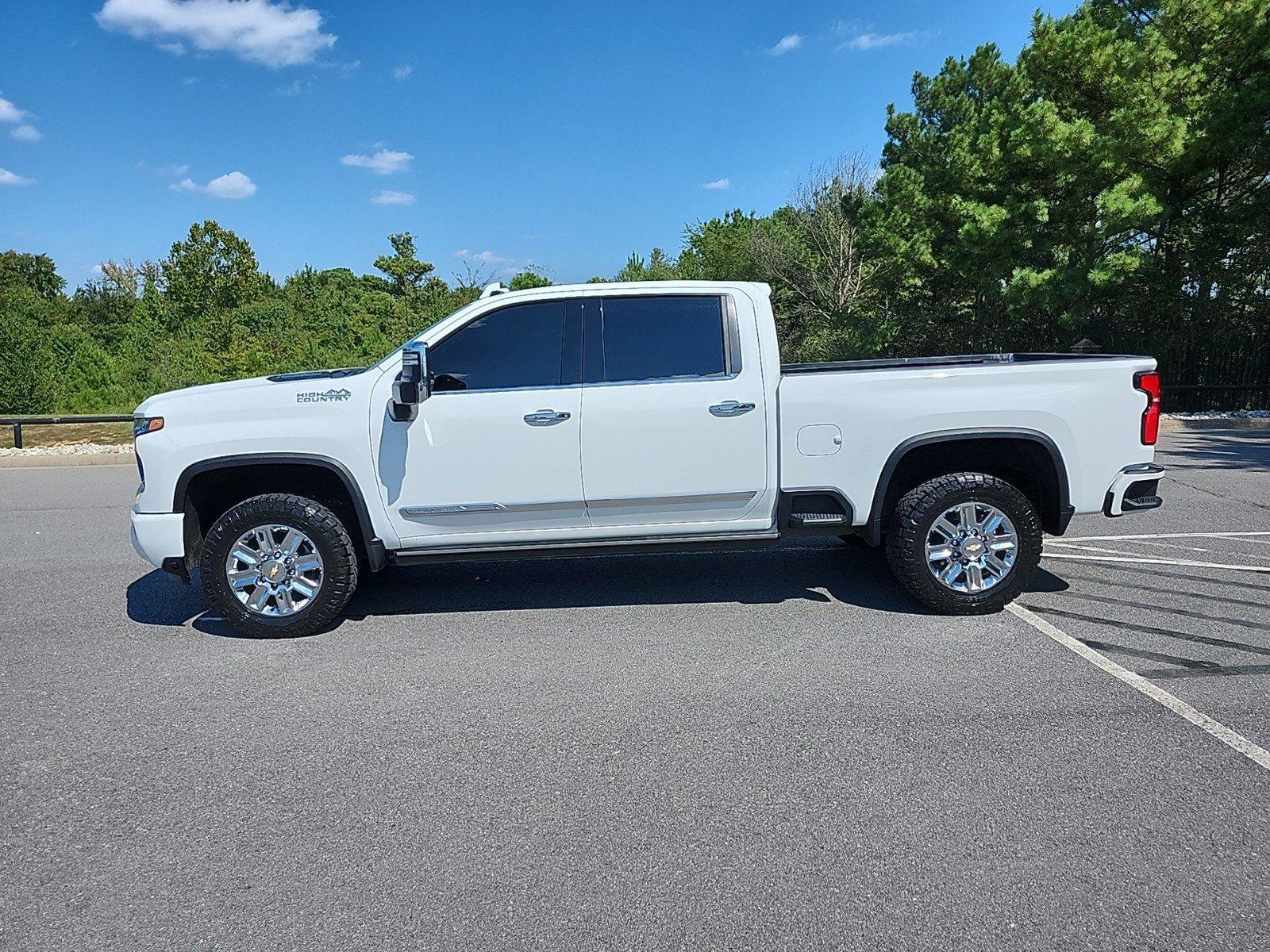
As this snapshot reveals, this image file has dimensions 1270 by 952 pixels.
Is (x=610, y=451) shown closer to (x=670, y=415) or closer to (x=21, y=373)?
(x=670, y=415)

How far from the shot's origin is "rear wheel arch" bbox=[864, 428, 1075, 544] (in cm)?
529

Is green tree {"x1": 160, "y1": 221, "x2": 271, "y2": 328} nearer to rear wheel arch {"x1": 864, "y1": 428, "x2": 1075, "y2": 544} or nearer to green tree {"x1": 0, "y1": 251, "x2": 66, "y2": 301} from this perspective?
green tree {"x1": 0, "y1": 251, "x2": 66, "y2": 301}

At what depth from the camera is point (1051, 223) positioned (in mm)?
20031

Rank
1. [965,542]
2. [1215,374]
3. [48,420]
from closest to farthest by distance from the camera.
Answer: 1. [965,542]
2. [48,420]
3. [1215,374]

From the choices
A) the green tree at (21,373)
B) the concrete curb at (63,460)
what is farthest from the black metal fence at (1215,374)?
the green tree at (21,373)

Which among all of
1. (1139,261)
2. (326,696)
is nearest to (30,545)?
(326,696)

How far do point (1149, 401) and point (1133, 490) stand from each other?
1.79 feet

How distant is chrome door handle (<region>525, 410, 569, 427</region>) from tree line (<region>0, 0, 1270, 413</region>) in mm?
16656

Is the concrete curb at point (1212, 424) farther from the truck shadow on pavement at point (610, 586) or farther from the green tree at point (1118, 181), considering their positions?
the truck shadow on pavement at point (610, 586)

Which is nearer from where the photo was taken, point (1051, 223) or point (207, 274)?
point (1051, 223)

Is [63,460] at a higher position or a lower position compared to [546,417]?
lower

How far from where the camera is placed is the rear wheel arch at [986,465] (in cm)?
529

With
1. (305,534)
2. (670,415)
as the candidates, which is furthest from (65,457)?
(670,415)

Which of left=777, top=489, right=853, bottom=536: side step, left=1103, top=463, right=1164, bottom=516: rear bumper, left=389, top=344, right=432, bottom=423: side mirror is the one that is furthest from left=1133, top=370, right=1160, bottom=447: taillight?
left=389, top=344, right=432, bottom=423: side mirror
